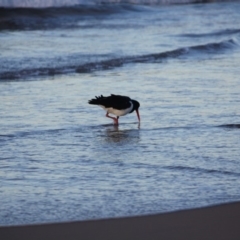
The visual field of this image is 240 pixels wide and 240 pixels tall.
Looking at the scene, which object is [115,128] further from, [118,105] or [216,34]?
[216,34]

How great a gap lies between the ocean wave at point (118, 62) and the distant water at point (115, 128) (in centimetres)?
2

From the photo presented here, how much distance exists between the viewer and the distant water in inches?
243

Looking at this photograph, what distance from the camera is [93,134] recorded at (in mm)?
8445

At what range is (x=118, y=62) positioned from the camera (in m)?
13.9

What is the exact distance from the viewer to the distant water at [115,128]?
6176 millimetres

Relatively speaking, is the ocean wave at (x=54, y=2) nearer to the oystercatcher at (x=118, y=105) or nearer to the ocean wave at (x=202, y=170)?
the oystercatcher at (x=118, y=105)

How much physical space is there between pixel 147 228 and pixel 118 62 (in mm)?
8584

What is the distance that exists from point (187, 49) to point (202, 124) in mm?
6957

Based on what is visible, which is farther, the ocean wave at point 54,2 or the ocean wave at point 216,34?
the ocean wave at point 54,2

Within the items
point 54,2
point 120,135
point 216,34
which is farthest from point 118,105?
point 54,2

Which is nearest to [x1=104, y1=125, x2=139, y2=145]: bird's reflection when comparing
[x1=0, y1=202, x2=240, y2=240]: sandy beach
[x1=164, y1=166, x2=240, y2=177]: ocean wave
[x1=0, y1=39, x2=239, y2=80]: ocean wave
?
[x1=164, y1=166, x2=240, y2=177]: ocean wave

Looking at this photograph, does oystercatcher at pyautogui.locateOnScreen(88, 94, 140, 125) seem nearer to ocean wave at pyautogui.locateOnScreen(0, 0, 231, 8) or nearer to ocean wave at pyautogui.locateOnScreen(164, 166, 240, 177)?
ocean wave at pyautogui.locateOnScreen(164, 166, 240, 177)

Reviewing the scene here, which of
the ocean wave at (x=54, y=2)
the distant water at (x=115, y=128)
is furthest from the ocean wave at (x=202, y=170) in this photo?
the ocean wave at (x=54, y=2)

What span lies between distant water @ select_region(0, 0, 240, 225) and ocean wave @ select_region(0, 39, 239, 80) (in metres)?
0.02
